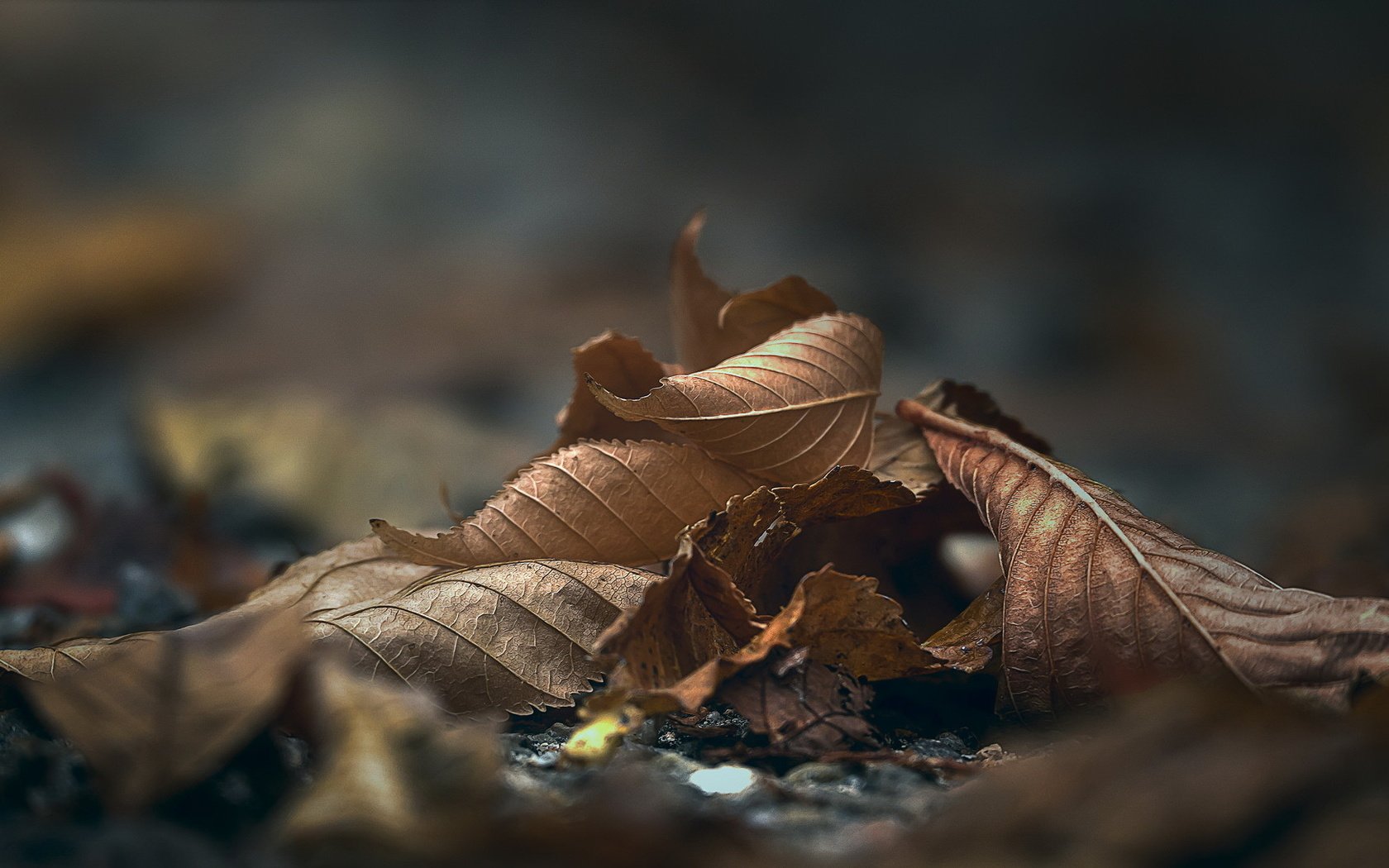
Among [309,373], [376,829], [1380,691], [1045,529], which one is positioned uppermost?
[309,373]

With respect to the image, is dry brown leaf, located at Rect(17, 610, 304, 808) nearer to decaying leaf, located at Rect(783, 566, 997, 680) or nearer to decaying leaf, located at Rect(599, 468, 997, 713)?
decaying leaf, located at Rect(599, 468, 997, 713)

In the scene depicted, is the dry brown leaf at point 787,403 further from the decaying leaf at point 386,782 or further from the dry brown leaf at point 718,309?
the decaying leaf at point 386,782

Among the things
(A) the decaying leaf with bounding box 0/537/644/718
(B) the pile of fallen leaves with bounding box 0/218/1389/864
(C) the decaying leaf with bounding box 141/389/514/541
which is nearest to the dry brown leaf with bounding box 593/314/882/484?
(B) the pile of fallen leaves with bounding box 0/218/1389/864

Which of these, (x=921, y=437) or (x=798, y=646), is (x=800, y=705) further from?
(x=921, y=437)

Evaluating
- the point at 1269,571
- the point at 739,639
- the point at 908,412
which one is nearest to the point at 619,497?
the point at 739,639

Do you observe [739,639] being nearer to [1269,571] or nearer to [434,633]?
[434,633]

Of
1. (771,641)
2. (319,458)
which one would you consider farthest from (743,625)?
(319,458)

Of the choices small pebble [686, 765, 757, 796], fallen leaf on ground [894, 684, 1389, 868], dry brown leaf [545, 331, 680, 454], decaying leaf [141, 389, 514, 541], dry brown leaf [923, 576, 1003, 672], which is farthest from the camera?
decaying leaf [141, 389, 514, 541]
